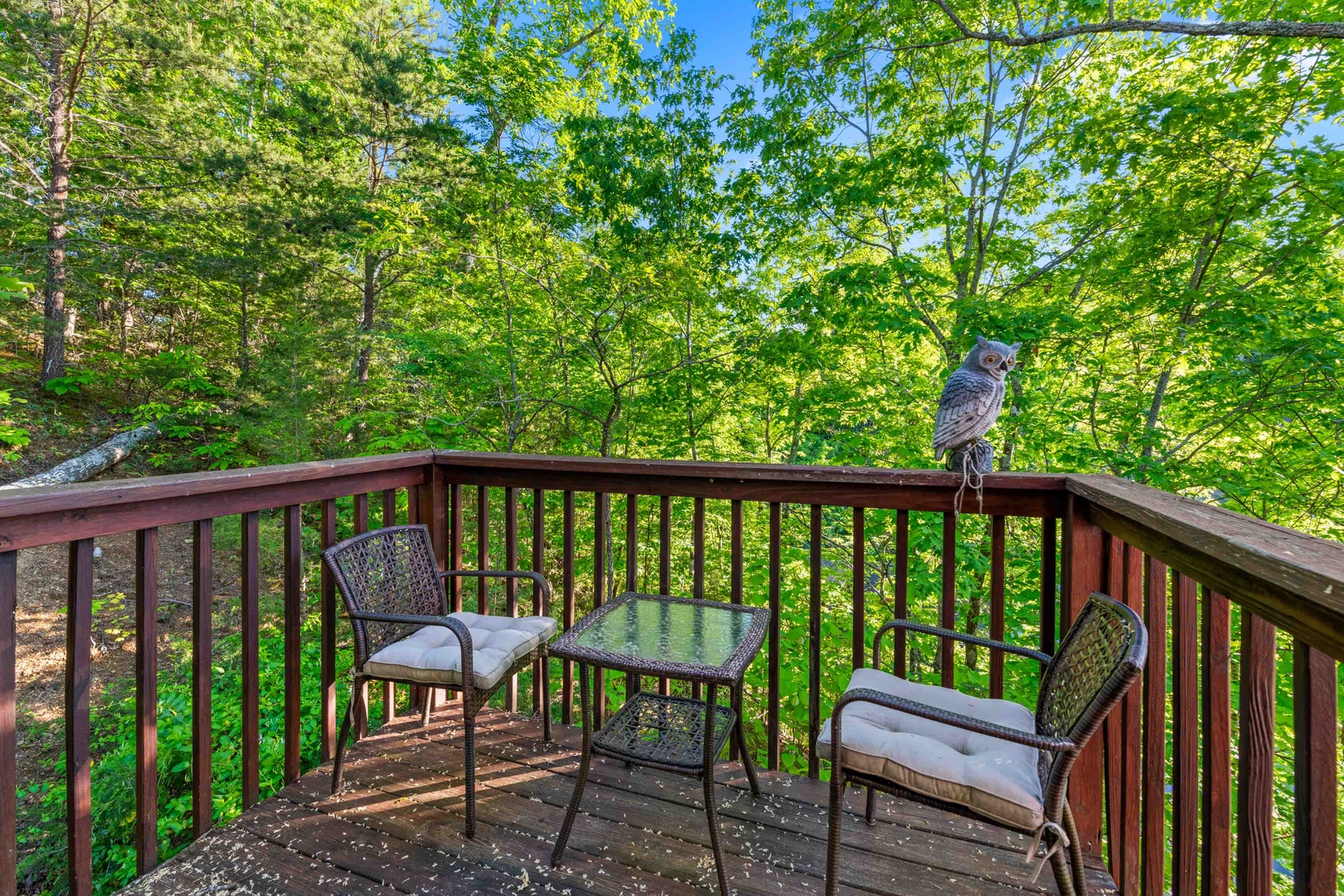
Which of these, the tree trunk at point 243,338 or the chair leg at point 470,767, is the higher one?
the tree trunk at point 243,338

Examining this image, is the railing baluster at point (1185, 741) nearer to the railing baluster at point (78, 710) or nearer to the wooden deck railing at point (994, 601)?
the wooden deck railing at point (994, 601)

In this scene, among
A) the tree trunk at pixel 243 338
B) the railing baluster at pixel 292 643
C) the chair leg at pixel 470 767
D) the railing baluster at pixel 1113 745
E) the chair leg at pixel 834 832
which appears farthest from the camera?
the tree trunk at pixel 243 338

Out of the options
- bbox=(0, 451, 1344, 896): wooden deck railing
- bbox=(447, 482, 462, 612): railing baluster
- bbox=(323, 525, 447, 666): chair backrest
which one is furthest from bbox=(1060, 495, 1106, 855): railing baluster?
bbox=(447, 482, 462, 612): railing baluster

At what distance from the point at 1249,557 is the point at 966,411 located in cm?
94

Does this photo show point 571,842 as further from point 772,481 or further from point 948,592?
point 948,592

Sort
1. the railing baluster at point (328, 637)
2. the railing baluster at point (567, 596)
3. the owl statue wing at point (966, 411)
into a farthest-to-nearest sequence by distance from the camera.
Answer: the railing baluster at point (567, 596)
the railing baluster at point (328, 637)
the owl statue wing at point (966, 411)

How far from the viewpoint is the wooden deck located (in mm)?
1377

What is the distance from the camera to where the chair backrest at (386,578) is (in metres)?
1.69

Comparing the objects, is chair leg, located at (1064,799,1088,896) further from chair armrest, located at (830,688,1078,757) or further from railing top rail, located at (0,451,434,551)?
railing top rail, located at (0,451,434,551)

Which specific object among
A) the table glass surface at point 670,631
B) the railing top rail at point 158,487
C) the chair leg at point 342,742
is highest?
the railing top rail at point 158,487

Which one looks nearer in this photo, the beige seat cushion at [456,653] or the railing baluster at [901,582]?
the beige seat cushion at [456,653]

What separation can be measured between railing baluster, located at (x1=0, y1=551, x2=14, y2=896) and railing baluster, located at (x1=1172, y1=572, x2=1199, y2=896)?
8.09 ft

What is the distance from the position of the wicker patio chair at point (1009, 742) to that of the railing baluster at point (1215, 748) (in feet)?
0.42

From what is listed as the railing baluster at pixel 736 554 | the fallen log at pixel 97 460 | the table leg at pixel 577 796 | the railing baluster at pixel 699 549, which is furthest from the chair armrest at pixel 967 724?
the fallen log at pixel 97 460
